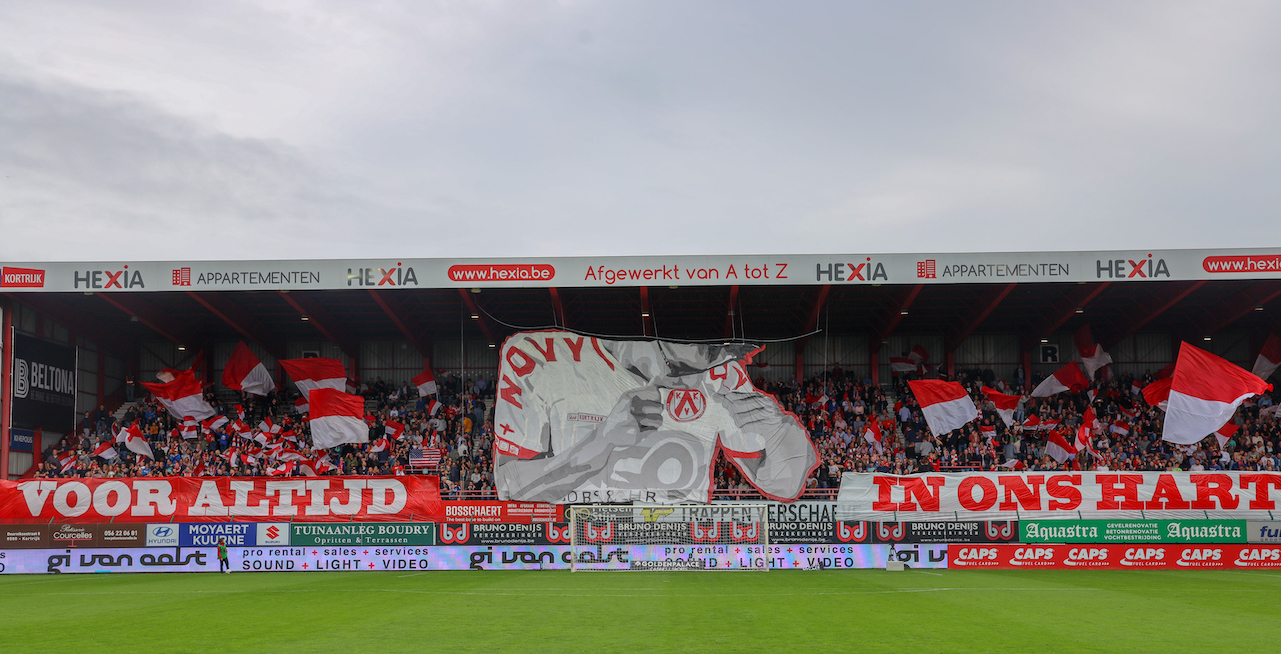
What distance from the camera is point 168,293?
37156 millimetres

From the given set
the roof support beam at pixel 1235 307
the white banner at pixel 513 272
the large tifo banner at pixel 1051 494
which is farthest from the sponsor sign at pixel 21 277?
the roof support beam at pixel 1235 307

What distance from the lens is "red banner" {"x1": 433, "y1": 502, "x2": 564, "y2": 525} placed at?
106 ft

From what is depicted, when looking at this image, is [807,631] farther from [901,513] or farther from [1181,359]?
[1181,359]

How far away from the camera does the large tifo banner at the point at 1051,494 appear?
3253 centimetres

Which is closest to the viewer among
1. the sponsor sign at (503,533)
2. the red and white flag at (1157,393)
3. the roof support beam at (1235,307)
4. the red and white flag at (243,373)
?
the sponsor sign at (503,533)

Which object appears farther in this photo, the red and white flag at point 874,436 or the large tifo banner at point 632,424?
the red and white flag at point 874,436

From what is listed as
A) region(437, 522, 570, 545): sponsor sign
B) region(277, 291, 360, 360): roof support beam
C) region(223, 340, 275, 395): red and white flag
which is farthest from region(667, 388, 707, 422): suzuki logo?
region(223, 340, 275, 395): red and white flag

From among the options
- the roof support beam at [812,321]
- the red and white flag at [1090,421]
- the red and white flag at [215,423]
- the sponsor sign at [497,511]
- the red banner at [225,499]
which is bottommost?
the sponsor sign at [497,511]

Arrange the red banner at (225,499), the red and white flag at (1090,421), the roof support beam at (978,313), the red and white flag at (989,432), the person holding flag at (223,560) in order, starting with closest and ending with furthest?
the person holding flag at (223,560), the red banner at (225,499), the roof support beam at (978,313), the red and white flag at (1090,421), the red and white flag at (989,432)

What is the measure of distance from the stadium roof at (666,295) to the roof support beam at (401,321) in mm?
109

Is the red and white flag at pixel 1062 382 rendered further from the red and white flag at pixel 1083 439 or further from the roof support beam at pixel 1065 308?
the red and white flag at pixel 1083 439

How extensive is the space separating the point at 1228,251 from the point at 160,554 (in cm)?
3764

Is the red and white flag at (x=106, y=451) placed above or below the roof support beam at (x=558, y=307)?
below

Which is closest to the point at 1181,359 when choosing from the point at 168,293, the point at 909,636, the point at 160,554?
the point at 909,636
